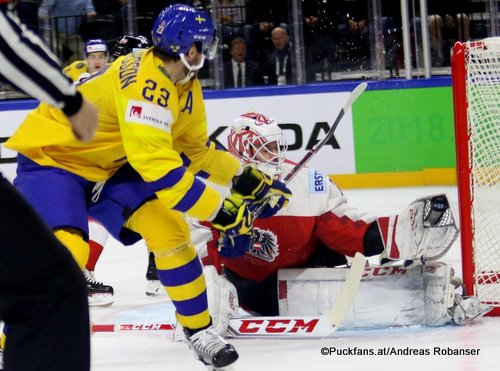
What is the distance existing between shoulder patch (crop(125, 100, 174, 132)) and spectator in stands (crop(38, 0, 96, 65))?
16.5 ft

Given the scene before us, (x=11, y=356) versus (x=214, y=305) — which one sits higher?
(x=11, y=356)

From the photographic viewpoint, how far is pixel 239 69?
750cm

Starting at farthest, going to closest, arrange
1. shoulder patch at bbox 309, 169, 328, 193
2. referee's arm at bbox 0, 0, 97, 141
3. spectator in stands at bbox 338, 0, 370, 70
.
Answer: spectator in stands at bbox 338, 0, 370, 70, shoulder patch at bbox 309, 169, 328, 193, referee's arm at bbox 0, 0, 97, 141

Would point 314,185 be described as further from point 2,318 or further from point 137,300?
point 2,318

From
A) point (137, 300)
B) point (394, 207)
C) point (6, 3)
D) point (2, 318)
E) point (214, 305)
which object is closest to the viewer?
point (6, 3)

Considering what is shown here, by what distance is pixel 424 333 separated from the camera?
3420 mm

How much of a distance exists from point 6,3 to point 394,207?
4.42 m

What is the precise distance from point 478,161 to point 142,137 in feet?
4.01

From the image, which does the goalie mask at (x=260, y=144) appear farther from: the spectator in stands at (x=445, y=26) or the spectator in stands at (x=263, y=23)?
the spectator in stands at (x=263, y=23)

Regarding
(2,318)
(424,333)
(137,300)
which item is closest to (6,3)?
(2,318)

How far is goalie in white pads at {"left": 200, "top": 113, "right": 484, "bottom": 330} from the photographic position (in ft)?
11.2

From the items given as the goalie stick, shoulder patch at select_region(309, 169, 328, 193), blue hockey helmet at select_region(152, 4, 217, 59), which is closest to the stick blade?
the goalie stick

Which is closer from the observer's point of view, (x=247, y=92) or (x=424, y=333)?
(x=424, y=333)

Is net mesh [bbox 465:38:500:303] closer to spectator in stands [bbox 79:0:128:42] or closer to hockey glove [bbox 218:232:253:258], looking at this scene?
hockey glove [bbox 218:232:253:258]
